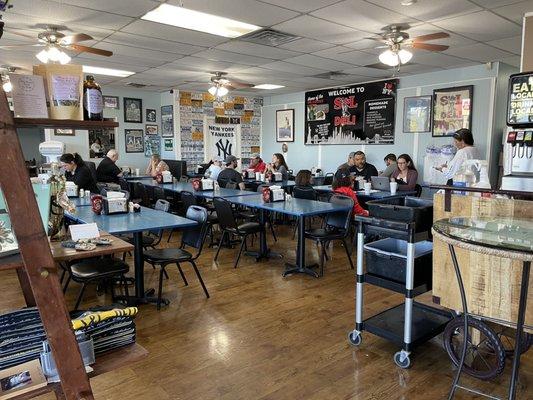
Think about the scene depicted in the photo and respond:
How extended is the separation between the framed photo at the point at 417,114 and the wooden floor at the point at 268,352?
4.14 metres

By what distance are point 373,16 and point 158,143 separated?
6872 millimetres

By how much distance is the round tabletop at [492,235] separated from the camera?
1543 mm

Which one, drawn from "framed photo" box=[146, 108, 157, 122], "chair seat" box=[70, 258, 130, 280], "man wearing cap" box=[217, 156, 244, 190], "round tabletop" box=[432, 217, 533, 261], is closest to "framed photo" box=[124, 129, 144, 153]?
"framed photo" box=[146, 108, 157, 122]

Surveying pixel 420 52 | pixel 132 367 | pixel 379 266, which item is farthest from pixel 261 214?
pixel 420 52

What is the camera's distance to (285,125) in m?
10.1

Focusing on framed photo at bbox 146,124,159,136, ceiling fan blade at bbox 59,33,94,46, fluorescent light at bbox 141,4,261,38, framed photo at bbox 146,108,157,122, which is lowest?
framed photo at bbox 146,124,159,136

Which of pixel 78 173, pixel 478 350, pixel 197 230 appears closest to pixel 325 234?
pixel 197 230

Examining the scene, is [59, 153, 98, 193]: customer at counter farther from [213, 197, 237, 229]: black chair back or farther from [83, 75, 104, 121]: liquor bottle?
[83, 75, 104, 121]: liquor bottle

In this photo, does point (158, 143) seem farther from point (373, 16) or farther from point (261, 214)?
point (373, 16)

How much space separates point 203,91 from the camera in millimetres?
9508

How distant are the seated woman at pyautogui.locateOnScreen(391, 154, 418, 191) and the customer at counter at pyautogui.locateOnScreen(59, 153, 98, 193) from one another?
433 centimetres

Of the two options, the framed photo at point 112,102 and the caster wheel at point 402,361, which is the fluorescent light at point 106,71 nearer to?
the framed photo at point 112,102

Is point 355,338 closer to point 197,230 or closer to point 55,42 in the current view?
point 197,230

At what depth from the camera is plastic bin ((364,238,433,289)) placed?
8.68ft
